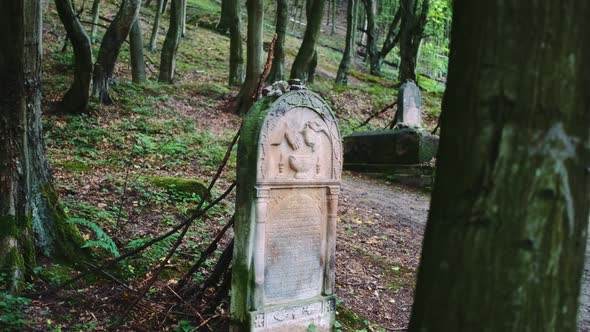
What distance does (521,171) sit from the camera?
1723 millimetres

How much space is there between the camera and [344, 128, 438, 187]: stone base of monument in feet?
40.4

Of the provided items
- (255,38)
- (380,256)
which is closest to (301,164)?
(380,256)

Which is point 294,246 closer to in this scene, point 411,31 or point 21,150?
point 21,150

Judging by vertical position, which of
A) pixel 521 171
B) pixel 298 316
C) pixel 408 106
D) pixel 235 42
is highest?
pixel 235 42

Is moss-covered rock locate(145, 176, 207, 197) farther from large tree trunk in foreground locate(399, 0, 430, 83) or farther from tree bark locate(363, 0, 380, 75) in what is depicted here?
tree bark locate(363, 0, 380, 75)

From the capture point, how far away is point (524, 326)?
5.65ft

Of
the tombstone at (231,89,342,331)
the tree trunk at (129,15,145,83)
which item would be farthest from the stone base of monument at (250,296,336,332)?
the tree trunk at (129,15,145,83)

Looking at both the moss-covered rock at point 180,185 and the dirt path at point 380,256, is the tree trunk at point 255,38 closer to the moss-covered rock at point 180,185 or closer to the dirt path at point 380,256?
the dirt path at point 380,256

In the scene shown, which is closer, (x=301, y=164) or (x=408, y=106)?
(x=301, y=164)

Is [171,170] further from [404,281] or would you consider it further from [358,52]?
[358,52]

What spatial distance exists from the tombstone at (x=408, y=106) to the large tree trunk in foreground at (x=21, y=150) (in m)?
10.1

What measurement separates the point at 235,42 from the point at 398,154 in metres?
6.92

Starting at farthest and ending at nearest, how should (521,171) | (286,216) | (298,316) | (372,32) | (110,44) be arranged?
1. (372,32)
2. (110,44)
3. (298,316)
4. (286,216)
5. (521,171)

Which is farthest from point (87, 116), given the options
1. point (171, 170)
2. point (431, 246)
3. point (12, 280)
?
point (431, 246)
